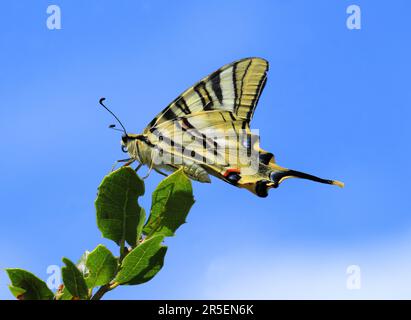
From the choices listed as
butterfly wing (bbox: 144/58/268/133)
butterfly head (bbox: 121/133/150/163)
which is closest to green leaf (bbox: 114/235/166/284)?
butterfly head (bbox: 121/133/150/163)

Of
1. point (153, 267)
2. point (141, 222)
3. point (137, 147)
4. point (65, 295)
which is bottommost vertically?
point (65, 295)

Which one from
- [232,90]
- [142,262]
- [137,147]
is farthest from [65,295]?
[232,90]

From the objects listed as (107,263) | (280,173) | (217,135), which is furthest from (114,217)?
(217,135)

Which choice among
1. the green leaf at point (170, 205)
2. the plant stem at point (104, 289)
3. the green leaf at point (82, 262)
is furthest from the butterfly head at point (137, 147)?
the plant stem at point (104, 289)

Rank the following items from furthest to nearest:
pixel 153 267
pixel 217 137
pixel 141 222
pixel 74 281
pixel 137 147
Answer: pixel 217 137
pixel 137 147
pixel 141 222
pixel 153 267
pixel 74 281

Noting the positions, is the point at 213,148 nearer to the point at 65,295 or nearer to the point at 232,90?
the point at 232,90
